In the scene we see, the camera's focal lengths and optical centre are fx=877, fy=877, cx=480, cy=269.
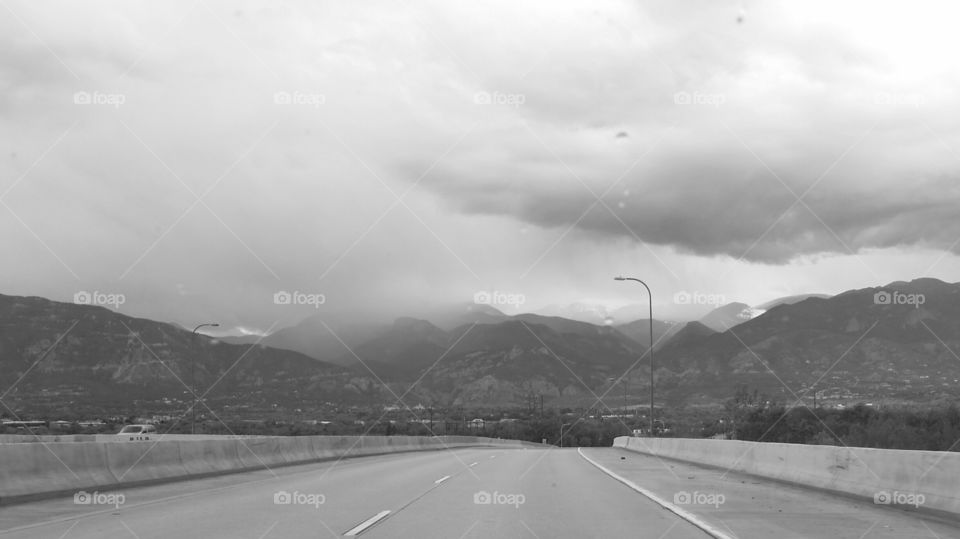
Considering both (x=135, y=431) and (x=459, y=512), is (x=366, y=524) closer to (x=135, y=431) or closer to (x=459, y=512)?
(x=459, y=512)

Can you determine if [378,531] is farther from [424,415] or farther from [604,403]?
[604,403]

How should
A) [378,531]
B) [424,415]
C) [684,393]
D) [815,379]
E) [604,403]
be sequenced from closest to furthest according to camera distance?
[378,531] → [815,379] → [684,393] → [424,415] → [604,403]

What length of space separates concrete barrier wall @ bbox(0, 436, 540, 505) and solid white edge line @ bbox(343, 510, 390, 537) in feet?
20.2

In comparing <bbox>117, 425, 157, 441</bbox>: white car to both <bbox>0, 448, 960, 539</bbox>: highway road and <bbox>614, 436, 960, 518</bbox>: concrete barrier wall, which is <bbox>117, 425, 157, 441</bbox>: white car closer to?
<bbox>0, 448, 960, 539</bbox>: highway road

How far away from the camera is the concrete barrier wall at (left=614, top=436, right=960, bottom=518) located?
40.8ft

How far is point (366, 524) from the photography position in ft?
38.6

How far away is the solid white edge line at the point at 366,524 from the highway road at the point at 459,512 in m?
0.03

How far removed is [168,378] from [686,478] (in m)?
91.9

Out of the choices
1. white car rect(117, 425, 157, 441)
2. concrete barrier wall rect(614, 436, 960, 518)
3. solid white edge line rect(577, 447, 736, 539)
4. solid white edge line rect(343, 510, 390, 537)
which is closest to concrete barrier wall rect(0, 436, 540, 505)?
solid white edge line rect(343, 510, 390, 537)

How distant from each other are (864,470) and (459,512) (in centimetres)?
715

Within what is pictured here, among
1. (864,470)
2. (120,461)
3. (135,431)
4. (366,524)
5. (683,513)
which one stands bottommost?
(135,431)

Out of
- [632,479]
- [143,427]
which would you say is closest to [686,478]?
[632,479]

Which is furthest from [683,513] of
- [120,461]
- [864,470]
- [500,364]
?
[500,364]

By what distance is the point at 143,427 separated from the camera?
54.8 metres
